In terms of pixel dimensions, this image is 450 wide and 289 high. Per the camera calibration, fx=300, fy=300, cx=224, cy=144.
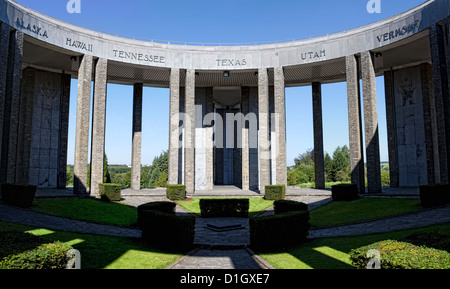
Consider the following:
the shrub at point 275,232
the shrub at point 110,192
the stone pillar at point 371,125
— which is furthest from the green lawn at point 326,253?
the shrub at point 110,192

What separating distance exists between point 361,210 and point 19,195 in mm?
18236

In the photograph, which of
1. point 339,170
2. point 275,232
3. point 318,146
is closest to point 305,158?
point 339,170

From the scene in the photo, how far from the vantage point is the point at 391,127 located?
28.8 m

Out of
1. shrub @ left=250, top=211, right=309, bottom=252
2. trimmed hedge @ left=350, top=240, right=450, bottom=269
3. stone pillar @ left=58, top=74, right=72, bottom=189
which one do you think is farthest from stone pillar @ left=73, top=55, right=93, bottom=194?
trimmed hedge @ left=350, top=240, right=450, bottom=269

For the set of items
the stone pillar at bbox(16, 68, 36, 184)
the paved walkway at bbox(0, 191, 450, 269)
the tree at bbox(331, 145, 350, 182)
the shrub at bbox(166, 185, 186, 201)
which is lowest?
the paved walkway at bbox(0, 191, 450, 269)

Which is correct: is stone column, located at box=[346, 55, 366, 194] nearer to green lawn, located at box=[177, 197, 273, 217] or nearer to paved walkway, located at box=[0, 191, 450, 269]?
green lawn, located at box=[177, 197, 273, 217]

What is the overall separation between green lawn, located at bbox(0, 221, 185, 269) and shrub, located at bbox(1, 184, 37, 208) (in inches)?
164

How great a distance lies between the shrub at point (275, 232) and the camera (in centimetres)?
1071

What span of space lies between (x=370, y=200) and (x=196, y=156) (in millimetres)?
17928

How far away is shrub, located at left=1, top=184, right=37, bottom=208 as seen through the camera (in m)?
15.4

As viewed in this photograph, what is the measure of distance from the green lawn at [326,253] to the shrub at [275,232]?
0.46m

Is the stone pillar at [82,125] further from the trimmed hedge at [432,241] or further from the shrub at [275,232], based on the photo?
the trimmed hedge at [432,241]

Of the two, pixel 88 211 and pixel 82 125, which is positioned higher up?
pixel 82 125

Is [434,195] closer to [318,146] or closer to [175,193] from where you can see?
[318,146]
